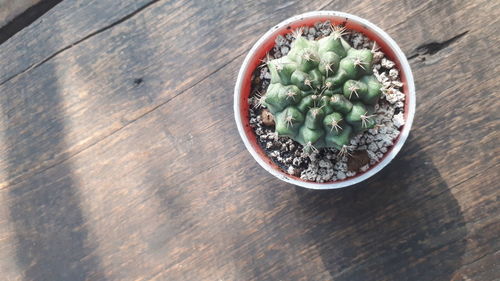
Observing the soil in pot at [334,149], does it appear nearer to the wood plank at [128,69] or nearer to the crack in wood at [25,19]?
the wood plank at [128,69]

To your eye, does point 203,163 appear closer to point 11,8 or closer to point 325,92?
point 325,92

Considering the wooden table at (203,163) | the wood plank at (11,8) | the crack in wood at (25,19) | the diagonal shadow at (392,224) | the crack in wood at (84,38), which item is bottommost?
the diagonal shadow at (392,224)

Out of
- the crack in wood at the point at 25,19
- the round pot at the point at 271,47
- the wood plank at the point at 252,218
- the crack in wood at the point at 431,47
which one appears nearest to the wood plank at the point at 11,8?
the crack in wood at the point at 25,19

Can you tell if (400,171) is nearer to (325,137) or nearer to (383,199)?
(383,199)

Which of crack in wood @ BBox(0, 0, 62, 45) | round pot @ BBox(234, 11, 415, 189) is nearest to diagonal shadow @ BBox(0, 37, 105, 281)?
crack in wood @ BBox(0, 0, 62, 45)

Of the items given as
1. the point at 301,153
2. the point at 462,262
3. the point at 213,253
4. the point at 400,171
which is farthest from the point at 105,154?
the point at 462,262

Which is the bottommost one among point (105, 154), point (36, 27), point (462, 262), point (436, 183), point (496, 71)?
point (462, 262)
